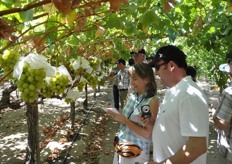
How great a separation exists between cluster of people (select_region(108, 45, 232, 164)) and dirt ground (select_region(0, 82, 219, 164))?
2.00 meters

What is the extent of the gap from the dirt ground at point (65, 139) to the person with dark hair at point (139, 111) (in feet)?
6.49

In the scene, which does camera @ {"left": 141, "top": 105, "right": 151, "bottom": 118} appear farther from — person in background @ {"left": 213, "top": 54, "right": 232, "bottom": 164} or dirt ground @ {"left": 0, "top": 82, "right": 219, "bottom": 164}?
dirt ground @ {"left": 0, "top": 82, "right": 219, "bottom": 164}

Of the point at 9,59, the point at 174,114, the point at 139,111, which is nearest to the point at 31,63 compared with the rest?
the point at 9,59

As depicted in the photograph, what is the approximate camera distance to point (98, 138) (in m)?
7.71

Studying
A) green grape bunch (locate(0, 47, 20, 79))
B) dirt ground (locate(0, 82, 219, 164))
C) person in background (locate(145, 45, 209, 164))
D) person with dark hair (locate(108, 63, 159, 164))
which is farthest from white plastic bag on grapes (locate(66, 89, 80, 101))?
dirt ground (locate(0, 82, 219, 164))

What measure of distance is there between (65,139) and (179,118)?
5765 millimetres

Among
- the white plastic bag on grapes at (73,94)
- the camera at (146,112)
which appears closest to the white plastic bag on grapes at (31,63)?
the white plastic bag on grapes at (73,94)

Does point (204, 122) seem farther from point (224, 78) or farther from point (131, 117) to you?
point (224, 78)

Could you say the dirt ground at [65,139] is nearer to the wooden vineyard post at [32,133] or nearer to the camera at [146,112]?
the wooden vineyard post at [32,133]

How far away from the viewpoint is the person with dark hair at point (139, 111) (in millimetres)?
2809

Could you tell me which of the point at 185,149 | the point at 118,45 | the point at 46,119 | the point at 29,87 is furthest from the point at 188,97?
the point at 46,119

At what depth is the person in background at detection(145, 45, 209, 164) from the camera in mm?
1843

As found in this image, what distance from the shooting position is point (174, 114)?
1984mm

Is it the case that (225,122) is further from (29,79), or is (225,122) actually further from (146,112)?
(29,79)
